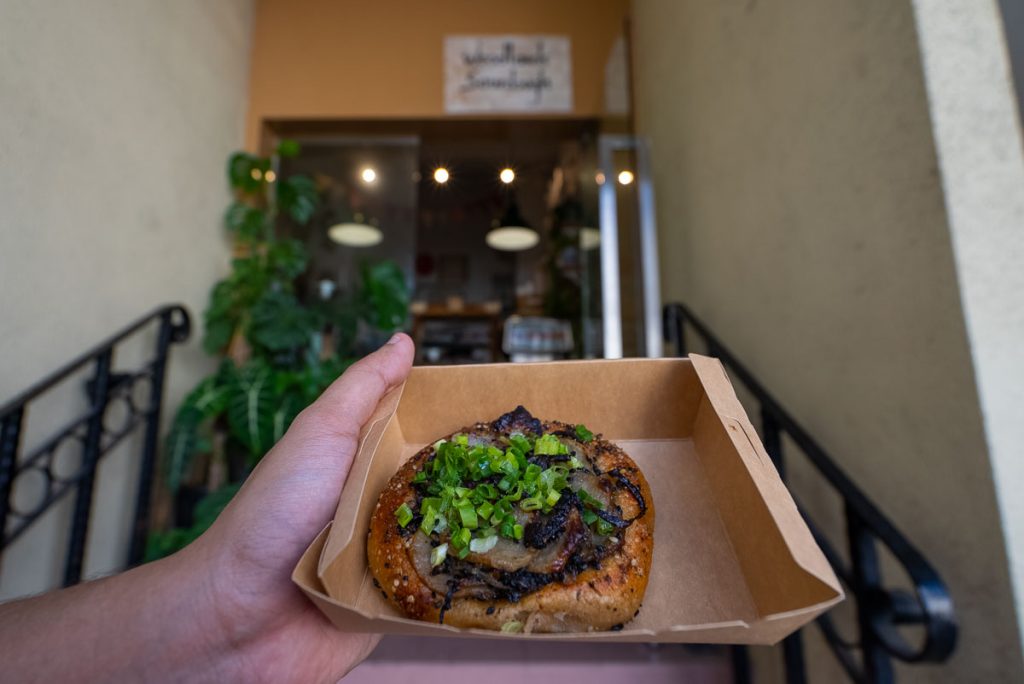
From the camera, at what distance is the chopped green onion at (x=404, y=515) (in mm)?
758

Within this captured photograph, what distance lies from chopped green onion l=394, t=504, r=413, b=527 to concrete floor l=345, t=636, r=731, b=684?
0.46 meters

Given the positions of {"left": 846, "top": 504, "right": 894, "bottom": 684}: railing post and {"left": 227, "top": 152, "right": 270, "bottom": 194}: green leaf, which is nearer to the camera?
{"left": 846, "top": 504, "right": 894, "bottom": 684}: railing post

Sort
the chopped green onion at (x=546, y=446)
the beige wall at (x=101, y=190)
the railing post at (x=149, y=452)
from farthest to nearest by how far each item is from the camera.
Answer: the railing post at (x=149, y=452), the beige wall at (x=101, y=190), the chopped green onion at (x=546, y=446)

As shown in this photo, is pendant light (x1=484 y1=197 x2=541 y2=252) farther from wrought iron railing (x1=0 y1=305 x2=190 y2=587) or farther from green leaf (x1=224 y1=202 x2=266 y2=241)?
wrought iron railing (x1=0 y1=305 x2=190 y2=587)

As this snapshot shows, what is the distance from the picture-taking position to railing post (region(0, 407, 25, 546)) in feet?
5.11

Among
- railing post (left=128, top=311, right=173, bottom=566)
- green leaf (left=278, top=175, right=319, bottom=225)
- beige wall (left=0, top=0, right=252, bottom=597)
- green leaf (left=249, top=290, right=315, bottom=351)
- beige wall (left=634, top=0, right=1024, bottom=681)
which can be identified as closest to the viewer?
beige wall (left=634, top=0, right=1024, bottom=681)

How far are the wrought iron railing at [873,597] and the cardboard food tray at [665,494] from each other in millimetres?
406

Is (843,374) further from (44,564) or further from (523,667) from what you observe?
(44,564)

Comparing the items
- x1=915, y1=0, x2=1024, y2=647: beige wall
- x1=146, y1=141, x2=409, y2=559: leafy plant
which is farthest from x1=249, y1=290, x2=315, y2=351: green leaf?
x1=915, y1=0, x2=1024, y2=647: beige wall

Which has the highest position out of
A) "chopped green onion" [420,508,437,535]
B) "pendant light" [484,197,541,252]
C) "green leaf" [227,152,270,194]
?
"green leaf" [227,152,270,194]

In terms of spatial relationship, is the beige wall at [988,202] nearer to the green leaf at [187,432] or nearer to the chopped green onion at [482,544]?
the chopped green onion at [482,544]

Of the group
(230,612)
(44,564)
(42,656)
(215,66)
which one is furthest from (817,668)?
(215,66)

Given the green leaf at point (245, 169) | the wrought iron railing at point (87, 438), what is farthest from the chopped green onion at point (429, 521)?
the green leaf at point (245, 169)

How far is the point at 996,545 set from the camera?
2.89ft
